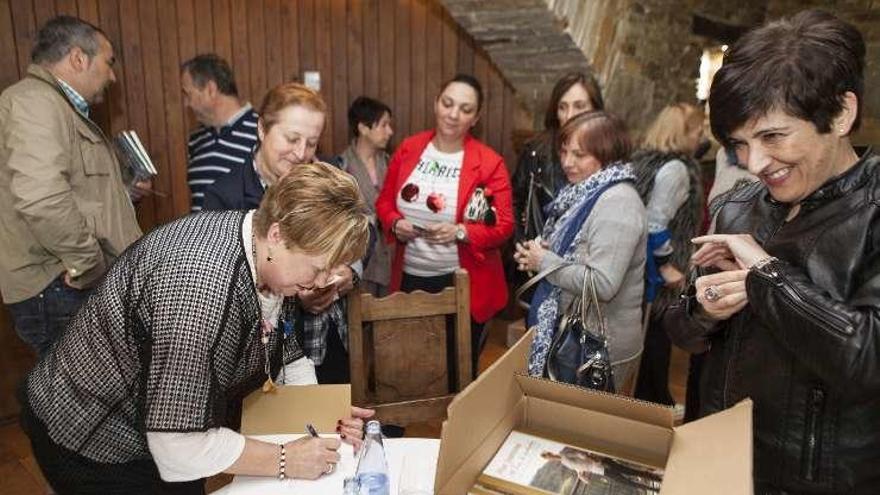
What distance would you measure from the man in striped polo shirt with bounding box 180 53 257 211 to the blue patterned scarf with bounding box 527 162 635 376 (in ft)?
4.85

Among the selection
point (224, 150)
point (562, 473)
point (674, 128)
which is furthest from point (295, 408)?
point (674, 128)

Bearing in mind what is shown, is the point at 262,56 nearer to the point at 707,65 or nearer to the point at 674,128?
the point at 674,128

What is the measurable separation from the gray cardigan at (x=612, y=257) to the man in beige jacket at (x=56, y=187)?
1.67 meters

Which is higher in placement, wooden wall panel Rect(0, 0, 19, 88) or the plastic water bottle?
wooden wall panel Rect(0, 0, 19, 88)

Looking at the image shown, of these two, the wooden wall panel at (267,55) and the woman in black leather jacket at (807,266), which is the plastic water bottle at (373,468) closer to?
the woman in black leather jacket at (807,266)

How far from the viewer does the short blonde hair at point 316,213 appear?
3.96 feet

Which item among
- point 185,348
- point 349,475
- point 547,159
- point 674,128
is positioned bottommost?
point 349,475

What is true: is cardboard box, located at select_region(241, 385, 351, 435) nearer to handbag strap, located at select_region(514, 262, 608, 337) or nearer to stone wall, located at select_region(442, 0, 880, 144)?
handbag strap, located at select_region(514, 262, 608, 337)

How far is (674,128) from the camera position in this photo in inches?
114

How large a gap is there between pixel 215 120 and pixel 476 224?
1.37 meters

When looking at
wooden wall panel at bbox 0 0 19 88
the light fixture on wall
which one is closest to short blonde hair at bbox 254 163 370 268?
wooden wall panel at bbox 0 0 19 88

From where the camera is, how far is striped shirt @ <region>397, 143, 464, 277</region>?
2695 millimetres

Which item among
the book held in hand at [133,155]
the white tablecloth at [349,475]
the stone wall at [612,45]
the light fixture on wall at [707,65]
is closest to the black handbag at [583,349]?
the white tablecloth at [349,475]

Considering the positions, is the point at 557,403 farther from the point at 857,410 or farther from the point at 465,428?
the point at 857,410
